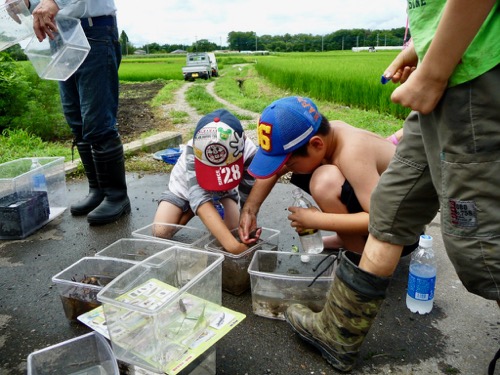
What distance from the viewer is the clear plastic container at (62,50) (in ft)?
9.29

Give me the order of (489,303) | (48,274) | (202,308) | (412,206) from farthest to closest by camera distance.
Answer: (48,274), (489,303), (202,308), (412,206)

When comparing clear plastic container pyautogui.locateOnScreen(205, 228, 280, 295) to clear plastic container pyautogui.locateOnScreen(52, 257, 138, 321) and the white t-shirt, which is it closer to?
the white t-shirt

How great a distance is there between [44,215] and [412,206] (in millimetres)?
2581

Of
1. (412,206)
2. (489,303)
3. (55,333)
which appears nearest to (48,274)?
(55,333)

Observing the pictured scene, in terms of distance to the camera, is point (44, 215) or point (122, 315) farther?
point (44, 215)

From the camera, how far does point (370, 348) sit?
5.72 feet

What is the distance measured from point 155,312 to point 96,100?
1978mm

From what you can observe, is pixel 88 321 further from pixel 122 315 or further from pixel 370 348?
pixel 370 348

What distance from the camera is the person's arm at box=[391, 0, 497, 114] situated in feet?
3.49

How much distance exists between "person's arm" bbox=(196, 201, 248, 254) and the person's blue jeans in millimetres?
1145

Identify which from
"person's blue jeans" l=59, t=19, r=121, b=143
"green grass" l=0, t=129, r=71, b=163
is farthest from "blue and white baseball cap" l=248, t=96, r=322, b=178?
"green grass" l=0, t=129, r=71, b=163

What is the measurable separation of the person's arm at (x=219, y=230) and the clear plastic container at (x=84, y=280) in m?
0.43

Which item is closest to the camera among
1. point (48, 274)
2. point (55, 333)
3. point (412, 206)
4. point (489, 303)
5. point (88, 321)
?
point (412, 206)

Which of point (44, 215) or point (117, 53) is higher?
point (117, 53)
